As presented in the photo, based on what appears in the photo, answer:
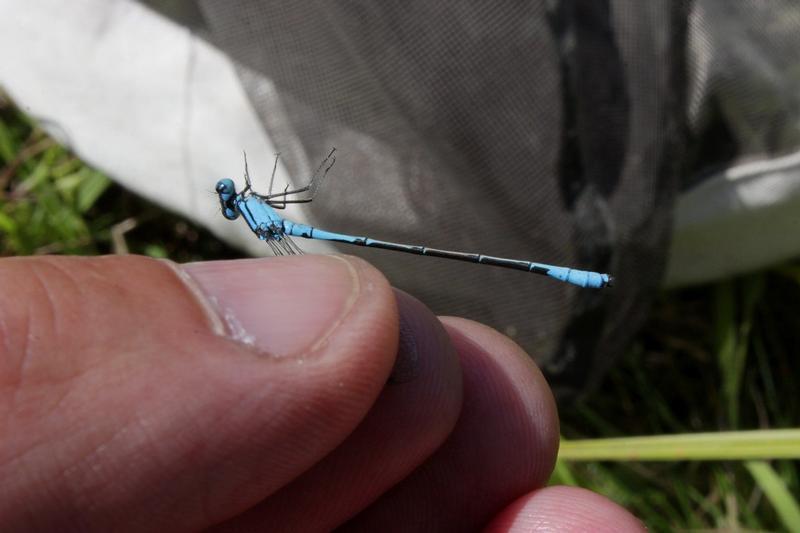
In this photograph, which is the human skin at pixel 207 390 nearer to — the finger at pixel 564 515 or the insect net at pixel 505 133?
the finger at pixel 564 515

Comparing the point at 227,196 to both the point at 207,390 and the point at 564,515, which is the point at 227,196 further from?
the point at 564,515

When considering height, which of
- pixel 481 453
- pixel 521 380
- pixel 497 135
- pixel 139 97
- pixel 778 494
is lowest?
pixel 778 494

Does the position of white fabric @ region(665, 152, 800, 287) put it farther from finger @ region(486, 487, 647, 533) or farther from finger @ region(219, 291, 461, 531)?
finger @ region(219, 291, 461, 531)

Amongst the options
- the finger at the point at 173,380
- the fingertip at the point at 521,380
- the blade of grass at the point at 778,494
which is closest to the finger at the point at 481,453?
the fingertip at the point at 521,380

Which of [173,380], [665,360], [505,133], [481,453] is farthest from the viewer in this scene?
[665,360]

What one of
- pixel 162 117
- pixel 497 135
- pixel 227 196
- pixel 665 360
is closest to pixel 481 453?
pixel 227 196

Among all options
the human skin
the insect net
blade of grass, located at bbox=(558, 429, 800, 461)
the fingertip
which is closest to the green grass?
blade of grass, located at bbox=(558, 429, 800, 461)

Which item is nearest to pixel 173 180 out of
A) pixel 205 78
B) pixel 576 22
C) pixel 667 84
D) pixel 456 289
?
pixel 205 78

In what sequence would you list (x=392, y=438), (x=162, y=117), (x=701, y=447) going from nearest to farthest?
(x=392, y=438) < (x=701, y=447) < (x=162, y=117)
